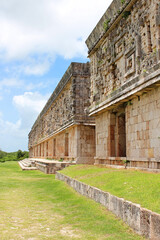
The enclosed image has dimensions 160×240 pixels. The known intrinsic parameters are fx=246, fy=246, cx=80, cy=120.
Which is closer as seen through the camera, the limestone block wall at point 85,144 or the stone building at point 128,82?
the stone building at point 128,82

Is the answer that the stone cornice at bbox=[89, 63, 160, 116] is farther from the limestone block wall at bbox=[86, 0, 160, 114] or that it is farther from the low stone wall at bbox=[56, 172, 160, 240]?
the low stone wall at bbox=[56, 172, 160, 240]

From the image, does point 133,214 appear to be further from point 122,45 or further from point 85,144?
point 85,144

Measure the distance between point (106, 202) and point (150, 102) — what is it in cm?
406

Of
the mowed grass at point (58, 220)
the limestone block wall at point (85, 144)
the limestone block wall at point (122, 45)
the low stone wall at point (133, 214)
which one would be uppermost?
the limestone block wall at point (122, 45)

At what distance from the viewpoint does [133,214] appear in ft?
13.3

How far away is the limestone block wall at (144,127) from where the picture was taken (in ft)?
25.5

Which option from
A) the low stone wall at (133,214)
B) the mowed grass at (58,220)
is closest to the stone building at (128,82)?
the low stone wall at (133,214)

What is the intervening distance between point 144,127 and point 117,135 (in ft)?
10.1

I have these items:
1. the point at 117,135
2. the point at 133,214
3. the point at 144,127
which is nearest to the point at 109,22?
the point at 117,135

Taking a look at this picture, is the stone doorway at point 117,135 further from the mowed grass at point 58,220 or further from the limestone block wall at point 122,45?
the mowed grass at point 58,220

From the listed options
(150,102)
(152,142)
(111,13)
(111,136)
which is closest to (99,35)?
(111,13)

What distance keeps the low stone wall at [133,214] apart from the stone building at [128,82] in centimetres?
272

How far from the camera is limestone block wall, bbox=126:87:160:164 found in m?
7.76

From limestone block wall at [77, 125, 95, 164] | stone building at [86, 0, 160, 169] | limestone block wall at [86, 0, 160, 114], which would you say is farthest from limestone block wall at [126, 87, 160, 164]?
limestone block wall at [77, 125, 95, 164]
